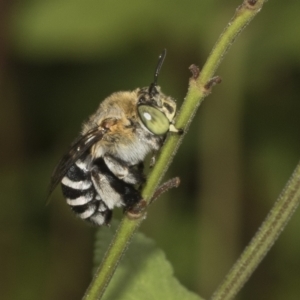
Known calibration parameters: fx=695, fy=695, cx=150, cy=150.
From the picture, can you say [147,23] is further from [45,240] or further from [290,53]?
[45,240]

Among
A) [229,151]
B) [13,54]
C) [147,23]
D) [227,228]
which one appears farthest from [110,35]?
[227,228]

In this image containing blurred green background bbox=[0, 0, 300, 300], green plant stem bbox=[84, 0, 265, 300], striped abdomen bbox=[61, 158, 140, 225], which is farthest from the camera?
blurred green background bbox=[0, 0, 300, 300]

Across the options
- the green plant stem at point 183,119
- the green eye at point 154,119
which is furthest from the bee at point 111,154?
the green plant stem at point 183,119

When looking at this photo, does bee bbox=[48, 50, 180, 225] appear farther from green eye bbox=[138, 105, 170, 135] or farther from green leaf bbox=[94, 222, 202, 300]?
green leaf bbox=[94, 222, 202, 300]

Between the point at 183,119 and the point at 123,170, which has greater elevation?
the point at 183,119

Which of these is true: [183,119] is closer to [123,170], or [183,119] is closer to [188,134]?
[123,170]

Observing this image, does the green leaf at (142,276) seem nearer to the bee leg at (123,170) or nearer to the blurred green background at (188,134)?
the bee leg at (123,170)

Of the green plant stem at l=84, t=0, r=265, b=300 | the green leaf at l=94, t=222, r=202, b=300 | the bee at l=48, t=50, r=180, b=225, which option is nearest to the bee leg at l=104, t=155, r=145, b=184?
the bee at l=48, t=50, r=180, b=225

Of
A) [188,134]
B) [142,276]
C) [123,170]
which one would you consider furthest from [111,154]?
[188,134]
